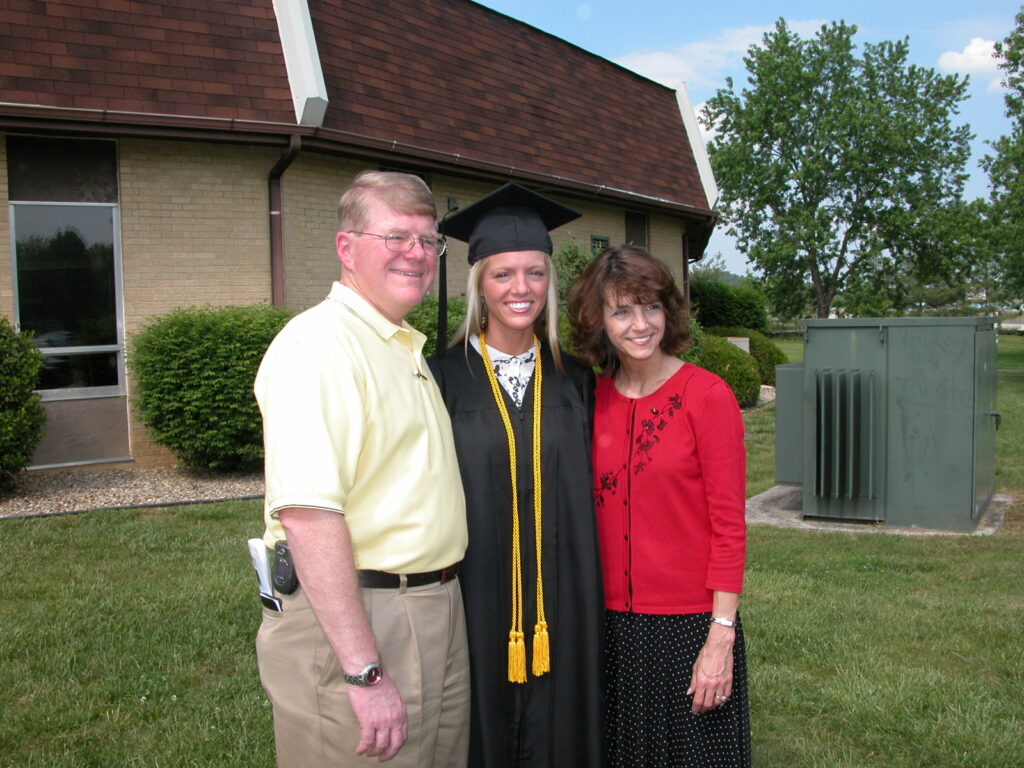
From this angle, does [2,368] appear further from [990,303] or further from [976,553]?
[990,303]

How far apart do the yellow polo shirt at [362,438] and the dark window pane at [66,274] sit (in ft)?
26.9

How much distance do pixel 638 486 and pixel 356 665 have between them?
99 cm

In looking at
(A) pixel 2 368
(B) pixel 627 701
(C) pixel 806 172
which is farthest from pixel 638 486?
(C) pixel 806 172

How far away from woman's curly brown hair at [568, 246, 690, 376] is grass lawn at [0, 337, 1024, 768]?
1.84 meters

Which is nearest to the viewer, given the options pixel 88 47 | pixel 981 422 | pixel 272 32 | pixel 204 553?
pixel 204 553

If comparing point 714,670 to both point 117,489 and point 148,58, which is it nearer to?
point 117,489

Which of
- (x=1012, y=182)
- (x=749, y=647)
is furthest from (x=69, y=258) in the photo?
(x=1012, y=182)

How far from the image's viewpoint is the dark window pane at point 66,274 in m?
9.24

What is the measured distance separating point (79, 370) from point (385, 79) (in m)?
4.92

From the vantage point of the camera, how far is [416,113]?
37.8 feet

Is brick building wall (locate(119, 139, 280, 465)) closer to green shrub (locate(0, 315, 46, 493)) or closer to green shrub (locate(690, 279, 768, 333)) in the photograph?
green shrub (locate(0, 315, 46, 493))

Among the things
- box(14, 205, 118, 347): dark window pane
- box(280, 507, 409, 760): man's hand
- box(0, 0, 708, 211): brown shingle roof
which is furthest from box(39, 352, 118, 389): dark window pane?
box(280, 507, 409, 760): man's hand

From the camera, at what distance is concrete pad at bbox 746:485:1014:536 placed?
23.4 ft

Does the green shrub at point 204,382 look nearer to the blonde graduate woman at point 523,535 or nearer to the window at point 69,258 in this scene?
Result: the window at point 69,258
